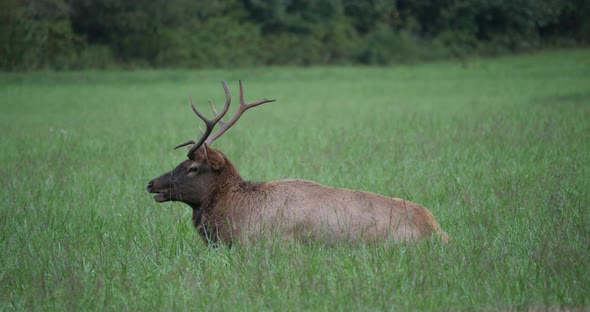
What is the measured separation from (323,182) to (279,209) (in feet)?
8.19

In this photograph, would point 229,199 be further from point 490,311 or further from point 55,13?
point 55,13

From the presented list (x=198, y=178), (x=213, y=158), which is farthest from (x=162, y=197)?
(x=213, y=158)

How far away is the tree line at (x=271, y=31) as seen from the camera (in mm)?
33344

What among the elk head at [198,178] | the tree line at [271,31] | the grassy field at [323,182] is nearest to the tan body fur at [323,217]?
the grassy field at [323,182]

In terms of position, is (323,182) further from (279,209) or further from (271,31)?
(271,31)

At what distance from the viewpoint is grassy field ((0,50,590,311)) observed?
14.8ft

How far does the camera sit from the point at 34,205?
7.32 m

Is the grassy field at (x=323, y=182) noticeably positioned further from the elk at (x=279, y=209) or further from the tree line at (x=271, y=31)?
the tree line at (x=271, y=31)

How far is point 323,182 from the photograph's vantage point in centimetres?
825

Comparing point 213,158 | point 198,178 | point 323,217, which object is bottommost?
point 323,217

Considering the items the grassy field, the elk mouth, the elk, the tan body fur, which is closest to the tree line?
the grassy field

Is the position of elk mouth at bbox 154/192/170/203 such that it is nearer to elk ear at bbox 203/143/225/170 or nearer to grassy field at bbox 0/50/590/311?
grassy field at bbox 0/50/590/311

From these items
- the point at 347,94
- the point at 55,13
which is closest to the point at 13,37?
the point at 55,13

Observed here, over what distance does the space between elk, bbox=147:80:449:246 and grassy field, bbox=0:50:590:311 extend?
0.62 ft
